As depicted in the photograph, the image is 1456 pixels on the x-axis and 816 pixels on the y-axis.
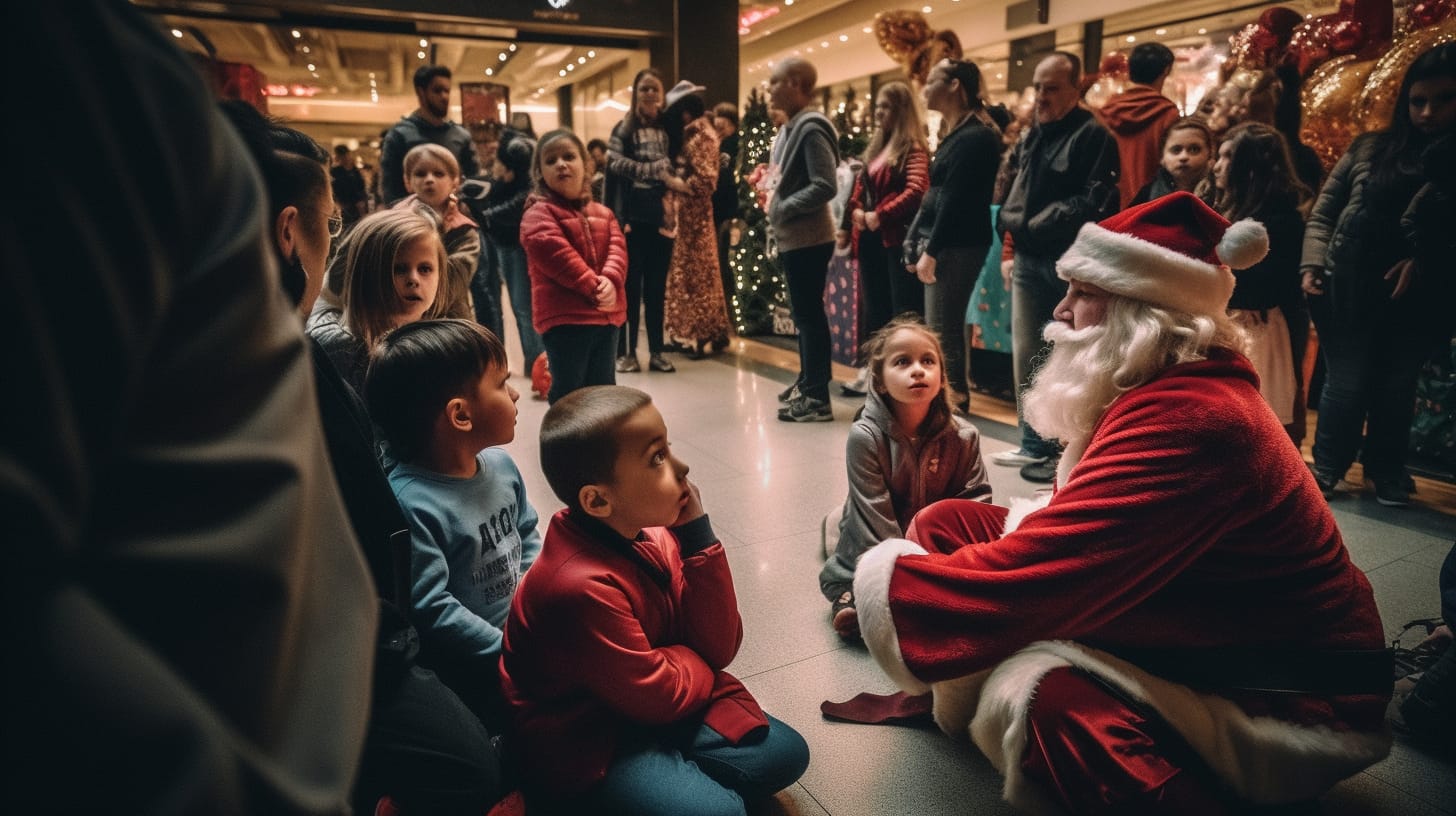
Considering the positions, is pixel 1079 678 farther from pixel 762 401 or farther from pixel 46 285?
pixel 762 401

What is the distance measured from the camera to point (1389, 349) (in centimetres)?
340

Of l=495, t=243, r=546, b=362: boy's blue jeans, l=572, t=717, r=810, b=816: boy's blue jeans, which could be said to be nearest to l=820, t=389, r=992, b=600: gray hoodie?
l=572, t=717, r=810, b=816: boy's blue jeans

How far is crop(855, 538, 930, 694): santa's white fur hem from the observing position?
1.59 m

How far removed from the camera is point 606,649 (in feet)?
4.90

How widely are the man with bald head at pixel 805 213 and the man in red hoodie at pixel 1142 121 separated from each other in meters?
1.37

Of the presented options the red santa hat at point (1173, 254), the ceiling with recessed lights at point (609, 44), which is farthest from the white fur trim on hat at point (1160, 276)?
the ceiling with recessed lights at point (609, 44)

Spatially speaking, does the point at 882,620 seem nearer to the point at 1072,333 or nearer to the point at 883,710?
the point at 883,710

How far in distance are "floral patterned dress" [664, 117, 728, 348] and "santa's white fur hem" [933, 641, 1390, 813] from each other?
5.17 meters

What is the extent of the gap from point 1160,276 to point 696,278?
5.22m

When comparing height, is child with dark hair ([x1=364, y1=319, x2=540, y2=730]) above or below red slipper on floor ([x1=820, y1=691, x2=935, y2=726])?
above

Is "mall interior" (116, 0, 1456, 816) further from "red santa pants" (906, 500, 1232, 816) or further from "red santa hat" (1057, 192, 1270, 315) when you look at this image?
"red santa hat" (1057, 192, 1270, 315)

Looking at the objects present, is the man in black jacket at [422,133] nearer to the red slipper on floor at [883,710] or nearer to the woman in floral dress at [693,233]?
the woman in floral dress at [693,233]

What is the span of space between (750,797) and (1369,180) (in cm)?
325

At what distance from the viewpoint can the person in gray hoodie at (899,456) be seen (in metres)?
2.54
